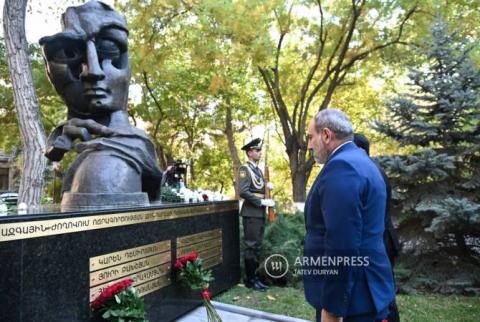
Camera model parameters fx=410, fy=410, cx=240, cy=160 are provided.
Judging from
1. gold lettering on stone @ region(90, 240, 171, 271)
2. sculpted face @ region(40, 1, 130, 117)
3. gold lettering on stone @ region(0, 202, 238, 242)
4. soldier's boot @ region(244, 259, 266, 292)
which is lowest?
soldier's boot @ region(244, 259, 266, 292)

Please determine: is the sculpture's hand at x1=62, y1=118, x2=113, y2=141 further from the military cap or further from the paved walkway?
the military cap

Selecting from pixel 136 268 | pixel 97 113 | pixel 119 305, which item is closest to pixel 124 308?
pixel 119 305

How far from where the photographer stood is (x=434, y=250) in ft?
22.1

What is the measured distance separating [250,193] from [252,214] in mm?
342

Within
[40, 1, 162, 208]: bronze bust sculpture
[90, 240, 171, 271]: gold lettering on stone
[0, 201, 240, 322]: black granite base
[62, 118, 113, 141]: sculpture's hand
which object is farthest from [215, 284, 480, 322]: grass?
[62, 118, 113, 141]: sculpture's hand

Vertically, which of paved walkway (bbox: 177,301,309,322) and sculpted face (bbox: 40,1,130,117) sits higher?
sculpted face (bbox: 40,1,130,117)

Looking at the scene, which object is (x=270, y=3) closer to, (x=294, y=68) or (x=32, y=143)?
Answer: (x=294, y=68)

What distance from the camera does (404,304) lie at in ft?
18.2

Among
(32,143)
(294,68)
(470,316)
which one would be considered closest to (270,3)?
(294,68)

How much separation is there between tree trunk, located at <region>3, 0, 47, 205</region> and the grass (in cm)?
557

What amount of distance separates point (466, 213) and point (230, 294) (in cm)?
361

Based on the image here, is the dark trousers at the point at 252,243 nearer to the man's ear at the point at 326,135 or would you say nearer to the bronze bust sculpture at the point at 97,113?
the bronze bust sculpture at the point at 97,113

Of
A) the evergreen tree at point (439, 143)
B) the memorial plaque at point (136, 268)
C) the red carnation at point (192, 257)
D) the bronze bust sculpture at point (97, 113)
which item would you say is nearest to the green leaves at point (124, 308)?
the memorial plaque at point (136, 268)

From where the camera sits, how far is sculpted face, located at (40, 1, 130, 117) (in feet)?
15.4
